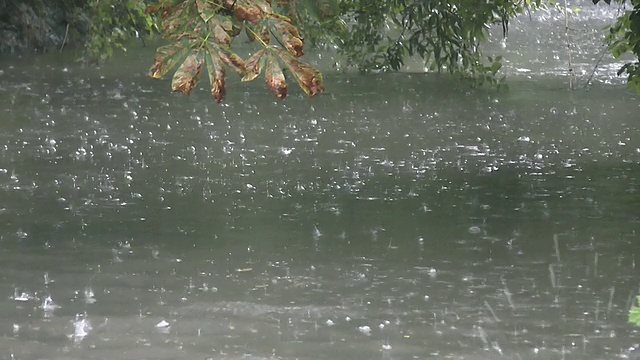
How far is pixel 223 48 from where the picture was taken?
573cm

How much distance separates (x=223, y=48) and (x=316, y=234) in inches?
192

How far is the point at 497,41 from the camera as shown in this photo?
39.1 meters

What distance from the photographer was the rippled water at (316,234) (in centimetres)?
749

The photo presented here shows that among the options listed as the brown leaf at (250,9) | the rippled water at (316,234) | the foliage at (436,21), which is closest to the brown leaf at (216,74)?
the brown leaf at (250,9)

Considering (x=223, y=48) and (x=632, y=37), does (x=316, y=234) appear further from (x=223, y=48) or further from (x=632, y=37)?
(x=223, y=48)

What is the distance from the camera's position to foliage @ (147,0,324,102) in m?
5.54

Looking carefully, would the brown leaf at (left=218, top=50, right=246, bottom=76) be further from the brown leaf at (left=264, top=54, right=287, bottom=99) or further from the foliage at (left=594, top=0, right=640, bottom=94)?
the foliage at (left=594, top=0, right=640, bottom=94)

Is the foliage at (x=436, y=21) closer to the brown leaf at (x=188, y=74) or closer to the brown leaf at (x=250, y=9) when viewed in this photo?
the brown leaf at (x=250, y=9)

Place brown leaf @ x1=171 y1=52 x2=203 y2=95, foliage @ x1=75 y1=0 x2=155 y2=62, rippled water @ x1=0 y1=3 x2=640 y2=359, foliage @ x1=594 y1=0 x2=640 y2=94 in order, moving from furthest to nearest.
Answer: foliage @ x1=75 y1=0 x2=155 y2=62 < foliage @ x1=594 y1=0 x2=640 y2=94 < rippled water @ x1=0 y1=3 x2=640 y2=359 < brown leaf @ x1=171 y1=52 x2=203 y2=95

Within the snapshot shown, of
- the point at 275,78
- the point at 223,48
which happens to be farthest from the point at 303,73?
the point at 223,48

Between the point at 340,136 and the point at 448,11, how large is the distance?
4.00 m

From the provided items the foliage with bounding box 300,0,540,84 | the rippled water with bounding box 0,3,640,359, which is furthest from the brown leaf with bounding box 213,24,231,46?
the foliage with bounding box 300,0,540,84

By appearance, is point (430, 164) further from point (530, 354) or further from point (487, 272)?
point (530, 354)

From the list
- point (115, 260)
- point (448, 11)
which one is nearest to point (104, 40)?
point (448, 11)
